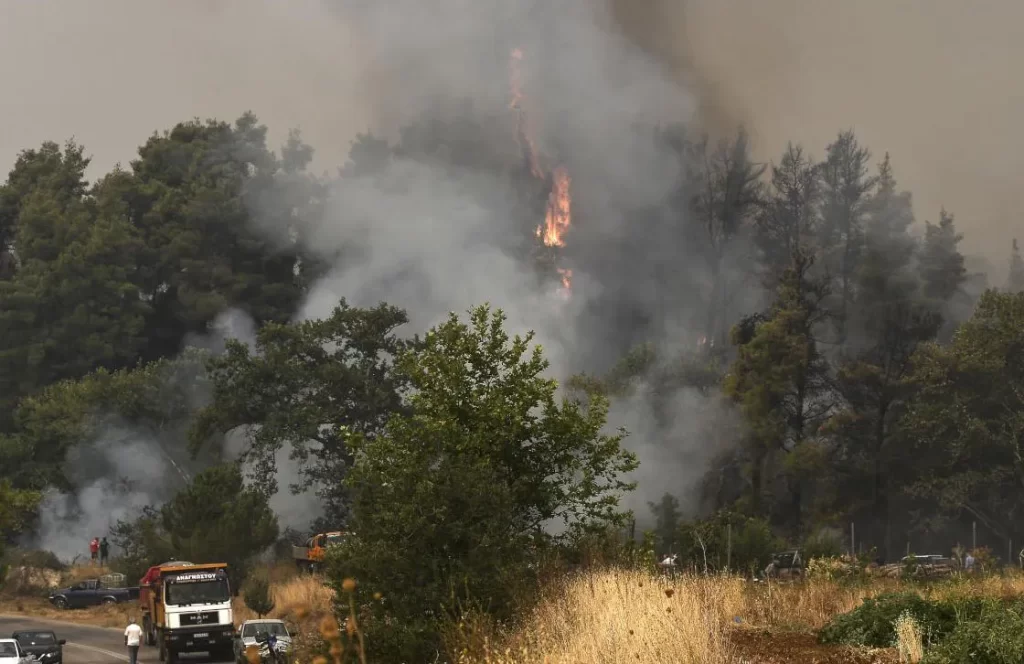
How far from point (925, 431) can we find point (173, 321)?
60436 millimetres

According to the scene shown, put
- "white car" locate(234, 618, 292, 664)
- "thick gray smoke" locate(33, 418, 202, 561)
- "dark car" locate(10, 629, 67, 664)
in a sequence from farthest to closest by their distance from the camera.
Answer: "thick gray smoke" locate(33, 418, 202, 561)
"dark car" locate(10, 629, 67, 664)
"white car" locate(234, 618, 292, 664)

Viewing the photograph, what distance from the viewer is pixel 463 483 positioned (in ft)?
75.1

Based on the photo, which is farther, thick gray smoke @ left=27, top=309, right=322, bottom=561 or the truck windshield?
thick gray smoke @ left=27, top=309, right=322, bottom=561

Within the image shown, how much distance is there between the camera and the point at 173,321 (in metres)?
105

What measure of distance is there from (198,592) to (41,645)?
5094 mm

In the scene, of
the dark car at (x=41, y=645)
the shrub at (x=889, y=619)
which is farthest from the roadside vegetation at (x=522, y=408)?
the dark car at (x=41, y=645)

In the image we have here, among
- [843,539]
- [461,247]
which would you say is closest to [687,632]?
[843,539]

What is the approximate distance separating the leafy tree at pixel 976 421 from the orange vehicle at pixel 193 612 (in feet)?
102

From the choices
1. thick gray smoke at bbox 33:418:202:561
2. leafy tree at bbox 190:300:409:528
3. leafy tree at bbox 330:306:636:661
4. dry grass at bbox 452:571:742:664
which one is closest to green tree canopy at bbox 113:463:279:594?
leafy tree at bbox 190:300:409:528

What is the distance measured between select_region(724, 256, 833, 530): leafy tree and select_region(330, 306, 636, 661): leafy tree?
33012mm

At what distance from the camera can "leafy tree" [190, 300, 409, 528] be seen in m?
71.9

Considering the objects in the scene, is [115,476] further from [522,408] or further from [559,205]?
[522,408]

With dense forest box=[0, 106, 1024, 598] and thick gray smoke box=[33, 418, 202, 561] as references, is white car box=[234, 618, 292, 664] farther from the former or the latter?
thick gray smoke box=[33, 418, 202, 561]

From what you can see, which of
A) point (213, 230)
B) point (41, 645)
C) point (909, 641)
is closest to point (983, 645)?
point (909, 641)
